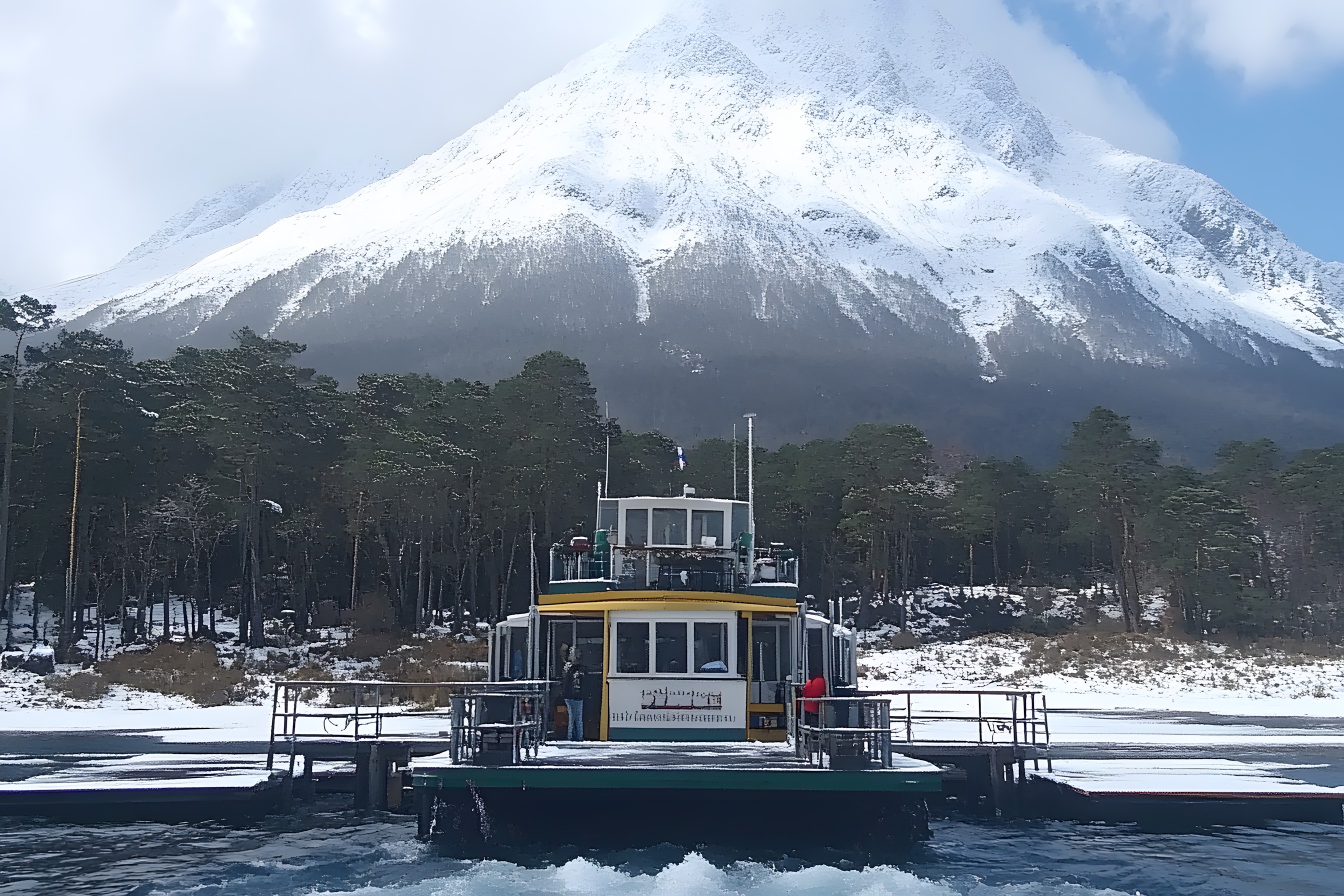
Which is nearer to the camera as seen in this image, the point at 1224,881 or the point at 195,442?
the point at 1224,881

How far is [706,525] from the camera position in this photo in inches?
1043

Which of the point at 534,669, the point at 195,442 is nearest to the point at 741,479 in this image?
the point at 195,442

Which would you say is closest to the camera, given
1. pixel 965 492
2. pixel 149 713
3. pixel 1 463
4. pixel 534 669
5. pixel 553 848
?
pixel 553 848

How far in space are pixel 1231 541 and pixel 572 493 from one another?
3310 centimetres

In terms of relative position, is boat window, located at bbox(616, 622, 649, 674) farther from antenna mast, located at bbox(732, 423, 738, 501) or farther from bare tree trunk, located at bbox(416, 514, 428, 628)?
bare tree trunk, located at bbox(416, 514, 428, 628)

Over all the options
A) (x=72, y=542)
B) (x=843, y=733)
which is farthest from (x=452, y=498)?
(x=843, y=733)

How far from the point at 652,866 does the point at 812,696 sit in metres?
4.41

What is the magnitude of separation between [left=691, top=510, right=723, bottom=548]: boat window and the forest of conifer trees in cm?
2758

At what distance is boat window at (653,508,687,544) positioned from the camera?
2639 centimetres

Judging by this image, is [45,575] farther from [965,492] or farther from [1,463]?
[965,492]

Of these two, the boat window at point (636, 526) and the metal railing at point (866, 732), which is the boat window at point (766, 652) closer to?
the metal railing at point (866, 732)

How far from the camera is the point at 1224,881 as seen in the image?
17141 millimetres

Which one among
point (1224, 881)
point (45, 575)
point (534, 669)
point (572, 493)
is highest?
point (572, 493)

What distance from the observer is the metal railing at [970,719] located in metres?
23.4
